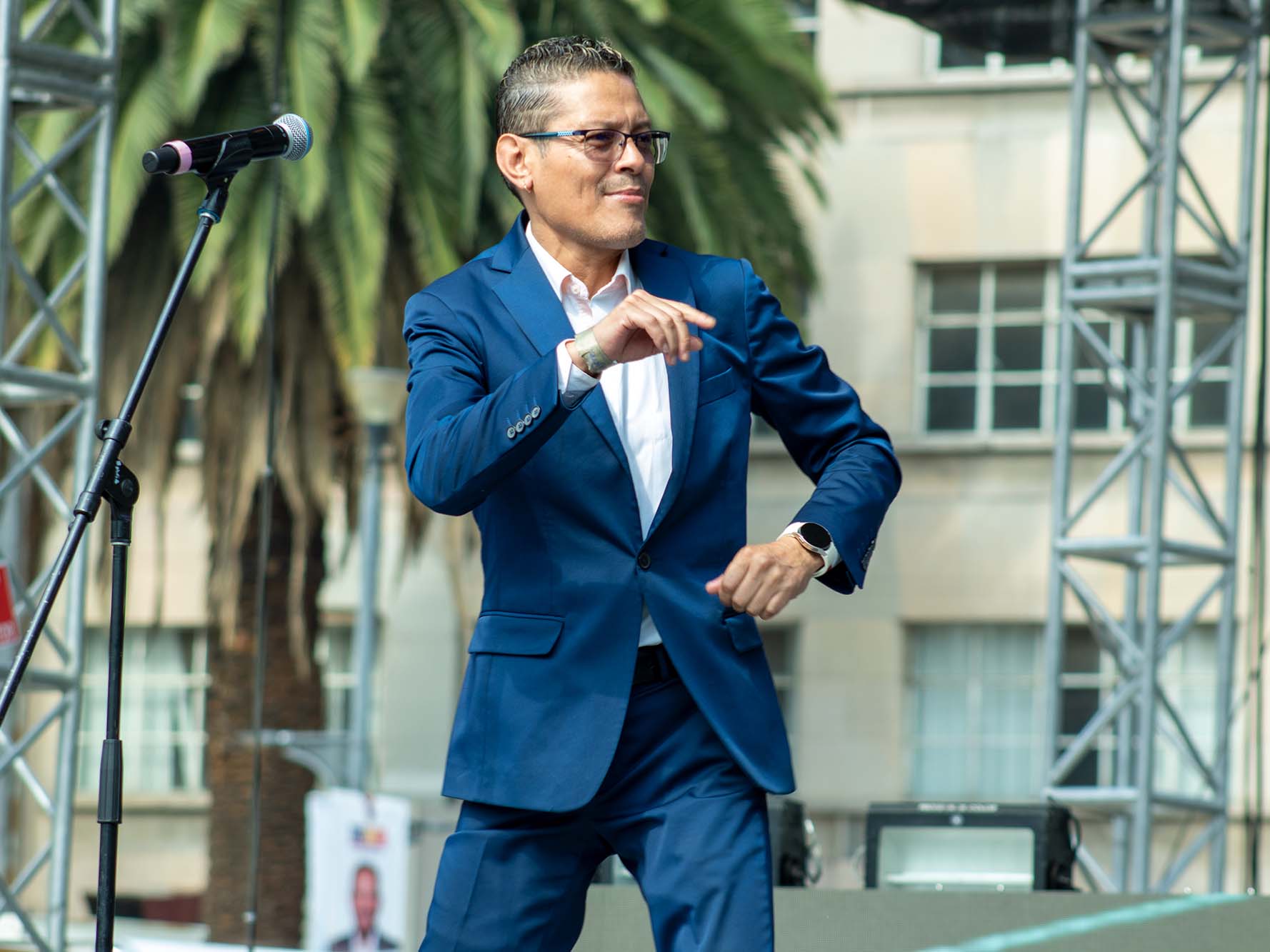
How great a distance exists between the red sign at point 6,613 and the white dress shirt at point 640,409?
408cm

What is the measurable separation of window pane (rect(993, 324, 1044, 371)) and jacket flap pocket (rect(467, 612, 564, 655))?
54.1 ft

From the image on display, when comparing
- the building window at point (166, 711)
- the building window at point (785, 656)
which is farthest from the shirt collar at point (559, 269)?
the building window at point (166, 711)

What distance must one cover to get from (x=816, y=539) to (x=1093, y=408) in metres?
16.7

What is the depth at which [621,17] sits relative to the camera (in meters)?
12.5

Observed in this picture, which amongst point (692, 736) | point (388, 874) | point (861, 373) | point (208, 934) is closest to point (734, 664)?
point (692, 736)

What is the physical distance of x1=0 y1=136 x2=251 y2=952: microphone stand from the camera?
3.09m

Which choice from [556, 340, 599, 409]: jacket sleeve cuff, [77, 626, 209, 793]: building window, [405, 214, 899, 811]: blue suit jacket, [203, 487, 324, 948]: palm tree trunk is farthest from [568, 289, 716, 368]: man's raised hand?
[77, 626, 209, 793]: building window

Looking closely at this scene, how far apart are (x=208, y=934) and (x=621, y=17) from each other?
6227mm

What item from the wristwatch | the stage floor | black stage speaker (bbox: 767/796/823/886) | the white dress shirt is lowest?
black stage speaker (bbox: 767/796/823/886)

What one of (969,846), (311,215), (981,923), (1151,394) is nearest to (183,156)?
(981,923)

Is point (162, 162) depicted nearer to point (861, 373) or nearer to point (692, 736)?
point (692, 736)

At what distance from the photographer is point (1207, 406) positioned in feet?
60.5

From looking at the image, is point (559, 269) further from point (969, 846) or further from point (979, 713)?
point (979, 713)

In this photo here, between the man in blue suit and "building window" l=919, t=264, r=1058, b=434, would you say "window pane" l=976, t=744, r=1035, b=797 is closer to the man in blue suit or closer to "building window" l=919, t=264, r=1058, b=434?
"building window" l=919, t=264, r=1058, b=434
